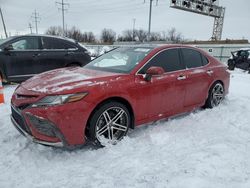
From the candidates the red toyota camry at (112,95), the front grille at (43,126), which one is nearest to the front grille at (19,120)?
the red toyota camry at (112,95)

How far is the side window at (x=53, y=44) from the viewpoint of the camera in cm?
776

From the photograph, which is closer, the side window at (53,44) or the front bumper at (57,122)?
the front bumper at (57,122)

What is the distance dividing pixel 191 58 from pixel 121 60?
158 centimetres

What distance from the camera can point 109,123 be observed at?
11.1 feet

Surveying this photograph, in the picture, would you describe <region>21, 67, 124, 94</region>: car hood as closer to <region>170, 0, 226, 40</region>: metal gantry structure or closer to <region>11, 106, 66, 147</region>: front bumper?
<region>11, 106, 66, 147</region>: front bumper

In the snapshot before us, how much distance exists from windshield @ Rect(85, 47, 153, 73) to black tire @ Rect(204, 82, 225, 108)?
196 cm

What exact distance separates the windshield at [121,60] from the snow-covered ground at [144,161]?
116 cm

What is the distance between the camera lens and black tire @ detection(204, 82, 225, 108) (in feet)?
17.0

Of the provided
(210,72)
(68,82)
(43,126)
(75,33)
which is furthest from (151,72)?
(75,33)

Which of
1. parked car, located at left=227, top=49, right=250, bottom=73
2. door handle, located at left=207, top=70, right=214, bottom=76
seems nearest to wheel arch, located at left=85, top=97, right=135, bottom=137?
door handle, located at left=207, top=70, right=214, bottom=76

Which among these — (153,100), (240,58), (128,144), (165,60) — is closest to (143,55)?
(165,60)

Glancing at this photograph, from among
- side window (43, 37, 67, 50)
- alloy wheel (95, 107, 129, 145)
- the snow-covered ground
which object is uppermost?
side window (43, 37, 67, 50)

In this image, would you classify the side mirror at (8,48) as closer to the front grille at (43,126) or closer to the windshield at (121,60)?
the windshield at (121,60)

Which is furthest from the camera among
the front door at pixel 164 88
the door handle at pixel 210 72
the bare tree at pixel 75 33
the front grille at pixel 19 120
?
the bare tree at pixel 75 33
